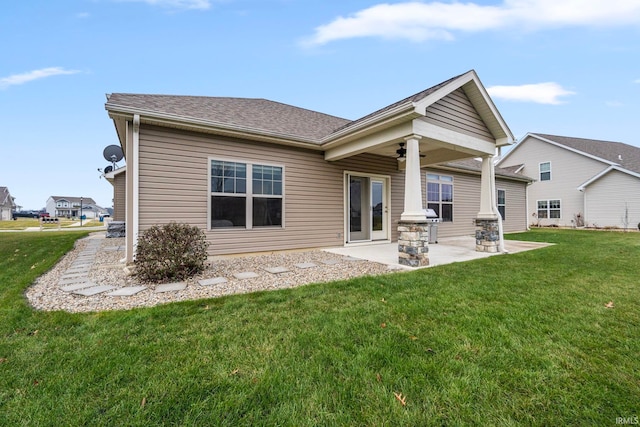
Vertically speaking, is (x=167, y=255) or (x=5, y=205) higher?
(x=5, y=205)

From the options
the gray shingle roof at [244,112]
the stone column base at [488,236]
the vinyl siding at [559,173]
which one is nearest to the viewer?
the gray shingle roof at [244,112]

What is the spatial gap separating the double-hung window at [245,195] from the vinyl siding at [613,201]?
2005 cm

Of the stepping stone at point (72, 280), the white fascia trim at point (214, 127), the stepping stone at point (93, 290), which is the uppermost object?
the white fascia trim at point (214, 127)

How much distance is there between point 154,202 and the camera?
212 inches

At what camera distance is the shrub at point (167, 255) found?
4090 millimetres

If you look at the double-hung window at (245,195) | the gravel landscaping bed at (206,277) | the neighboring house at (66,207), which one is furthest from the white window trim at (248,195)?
the neighboring house at (66,207)

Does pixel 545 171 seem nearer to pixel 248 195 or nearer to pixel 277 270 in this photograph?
pixel 248 195

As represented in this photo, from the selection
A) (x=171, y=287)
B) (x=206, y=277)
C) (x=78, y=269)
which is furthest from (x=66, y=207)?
(x=171, y=287)

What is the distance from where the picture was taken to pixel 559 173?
60.2 ft

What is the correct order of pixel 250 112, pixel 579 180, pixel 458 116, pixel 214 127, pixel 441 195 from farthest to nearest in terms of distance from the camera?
1. pixel 579 180
2. pixel 441 195
3. pixel 250 112
4. pixel 458 116
5. pixel 214 127

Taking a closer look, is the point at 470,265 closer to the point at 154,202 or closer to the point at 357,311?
the point at 357,311

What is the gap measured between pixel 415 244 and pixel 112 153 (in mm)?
13595

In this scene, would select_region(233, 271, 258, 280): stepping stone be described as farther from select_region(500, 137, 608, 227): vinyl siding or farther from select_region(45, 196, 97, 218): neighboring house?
select_region(45, 196, 97, 218): neighboring house

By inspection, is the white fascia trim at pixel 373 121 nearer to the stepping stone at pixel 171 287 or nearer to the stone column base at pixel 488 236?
the stone column base at pixel 488 236
